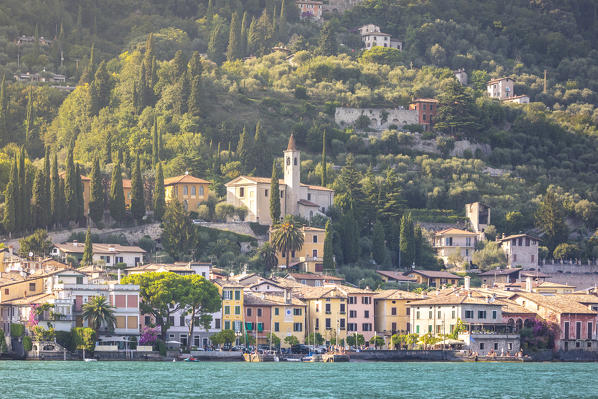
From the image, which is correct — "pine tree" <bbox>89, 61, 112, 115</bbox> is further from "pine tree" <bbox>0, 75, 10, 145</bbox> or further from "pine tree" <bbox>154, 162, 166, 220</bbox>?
"pine tree" <bbox>154, 162, 166, 220</bbox>

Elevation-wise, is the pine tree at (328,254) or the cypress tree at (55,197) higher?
the cypress tree at (55,197)

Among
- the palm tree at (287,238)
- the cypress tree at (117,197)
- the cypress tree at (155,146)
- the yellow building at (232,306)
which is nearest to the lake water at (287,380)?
the yellow building at (232,306)

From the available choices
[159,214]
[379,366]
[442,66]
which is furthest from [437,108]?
[379,366]

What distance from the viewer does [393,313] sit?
116125mm

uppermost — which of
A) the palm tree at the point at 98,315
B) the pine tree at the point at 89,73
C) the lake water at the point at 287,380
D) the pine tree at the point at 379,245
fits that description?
the pine tree at the point at 89,73

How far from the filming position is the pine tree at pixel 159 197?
425ft

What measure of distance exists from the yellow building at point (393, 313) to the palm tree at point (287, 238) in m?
12.9

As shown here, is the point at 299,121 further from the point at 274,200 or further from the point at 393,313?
the point at 393,313

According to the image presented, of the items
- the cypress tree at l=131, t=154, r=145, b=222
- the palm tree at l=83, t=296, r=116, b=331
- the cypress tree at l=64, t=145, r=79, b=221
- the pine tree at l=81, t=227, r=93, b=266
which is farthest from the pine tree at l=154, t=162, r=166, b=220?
the palm tree at l=83, t=296, r=116, b=331

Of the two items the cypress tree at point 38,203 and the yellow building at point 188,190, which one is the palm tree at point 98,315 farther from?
the yellow building at point 188,190

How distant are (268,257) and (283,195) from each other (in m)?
10.7

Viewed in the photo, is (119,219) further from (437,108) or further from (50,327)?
(437,108)

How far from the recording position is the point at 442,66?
653 ft

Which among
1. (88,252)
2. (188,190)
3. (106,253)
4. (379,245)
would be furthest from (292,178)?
(88,252)
